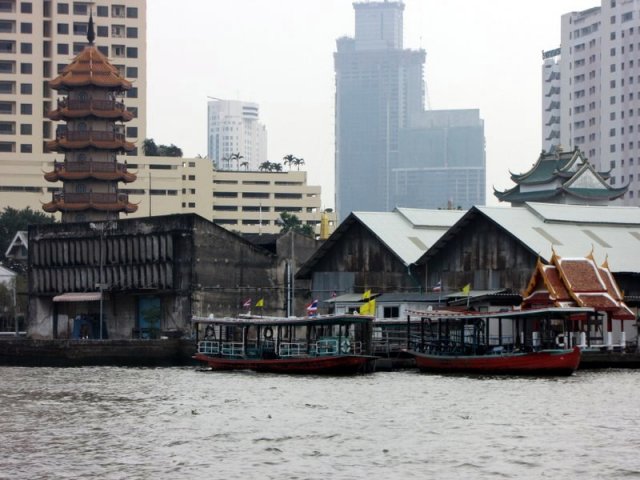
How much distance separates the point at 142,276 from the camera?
100000 millimetres

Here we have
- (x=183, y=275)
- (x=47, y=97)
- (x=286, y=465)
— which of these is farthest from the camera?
(x=47, y=97)

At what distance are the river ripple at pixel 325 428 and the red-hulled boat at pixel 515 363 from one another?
941 millimetres

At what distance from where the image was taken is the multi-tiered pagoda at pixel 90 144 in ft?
416

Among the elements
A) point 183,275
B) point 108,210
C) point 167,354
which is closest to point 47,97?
point 108,210

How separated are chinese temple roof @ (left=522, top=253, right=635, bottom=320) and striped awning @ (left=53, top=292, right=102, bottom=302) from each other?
1479 inches

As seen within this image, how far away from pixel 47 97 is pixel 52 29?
31.1ft

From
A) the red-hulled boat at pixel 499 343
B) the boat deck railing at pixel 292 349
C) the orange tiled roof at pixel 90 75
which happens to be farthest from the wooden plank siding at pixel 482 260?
the orange tiled roof at pixel 90 75

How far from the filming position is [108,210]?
127500mm

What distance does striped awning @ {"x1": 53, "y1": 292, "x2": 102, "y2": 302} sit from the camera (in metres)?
102

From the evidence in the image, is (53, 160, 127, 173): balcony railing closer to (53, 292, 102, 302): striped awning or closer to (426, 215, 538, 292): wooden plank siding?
(53, 292, 102, 302): striped awning

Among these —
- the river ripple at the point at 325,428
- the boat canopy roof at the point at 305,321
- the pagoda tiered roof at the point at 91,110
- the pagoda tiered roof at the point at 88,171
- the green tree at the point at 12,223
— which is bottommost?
the river ripple at the point at 325,428

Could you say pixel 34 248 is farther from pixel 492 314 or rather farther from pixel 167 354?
pixel 492 314

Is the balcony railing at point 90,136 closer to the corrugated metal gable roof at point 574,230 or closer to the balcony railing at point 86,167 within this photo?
the balcony railing at point 86,167

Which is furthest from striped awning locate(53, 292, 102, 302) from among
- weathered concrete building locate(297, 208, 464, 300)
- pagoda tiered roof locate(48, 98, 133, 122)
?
pagoda tiered roof locate(48, 98, 133, 122)
